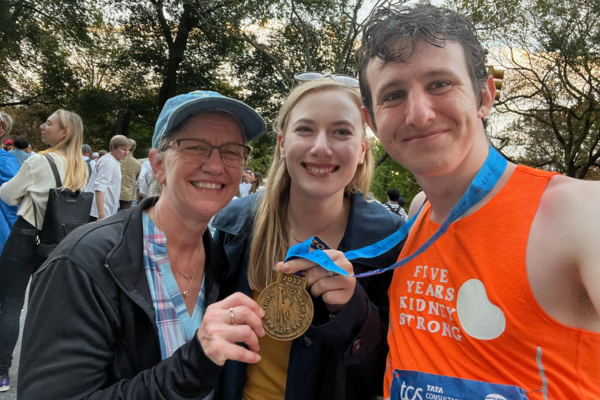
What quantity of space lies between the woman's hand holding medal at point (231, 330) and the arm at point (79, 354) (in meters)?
0.05

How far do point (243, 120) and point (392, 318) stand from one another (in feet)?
3.78

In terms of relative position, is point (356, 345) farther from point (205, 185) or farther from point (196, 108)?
point (196, 108)

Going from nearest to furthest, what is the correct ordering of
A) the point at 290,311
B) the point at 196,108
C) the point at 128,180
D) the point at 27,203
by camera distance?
1. the point at 290,311
2. the point at 196,108
3. the point at 27,203
4. the point at 128,180

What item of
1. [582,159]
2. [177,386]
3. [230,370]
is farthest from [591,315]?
[582,159]

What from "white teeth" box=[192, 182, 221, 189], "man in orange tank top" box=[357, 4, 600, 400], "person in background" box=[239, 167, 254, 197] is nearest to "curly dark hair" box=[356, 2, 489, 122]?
"man in orange tank top" box=[357, 4, 600, 400]

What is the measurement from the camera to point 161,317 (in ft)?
5.41

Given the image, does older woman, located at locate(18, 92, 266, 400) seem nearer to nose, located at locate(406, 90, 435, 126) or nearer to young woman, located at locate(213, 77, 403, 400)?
young woman, located at locate(213, 77, 403, 400)

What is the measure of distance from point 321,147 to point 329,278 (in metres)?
0.81

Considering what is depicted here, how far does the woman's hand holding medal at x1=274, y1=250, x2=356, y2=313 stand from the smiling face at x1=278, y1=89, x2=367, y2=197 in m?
0.64

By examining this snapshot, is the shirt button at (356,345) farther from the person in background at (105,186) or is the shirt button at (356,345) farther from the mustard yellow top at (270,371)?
the person in background at (105,186)

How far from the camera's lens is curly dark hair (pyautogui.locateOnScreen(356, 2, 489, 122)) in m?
Result: 1.48

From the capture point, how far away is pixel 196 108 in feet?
5.92

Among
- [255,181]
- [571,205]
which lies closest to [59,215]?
[571,205]

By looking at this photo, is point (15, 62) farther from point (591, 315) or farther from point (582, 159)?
point (582, 159)
